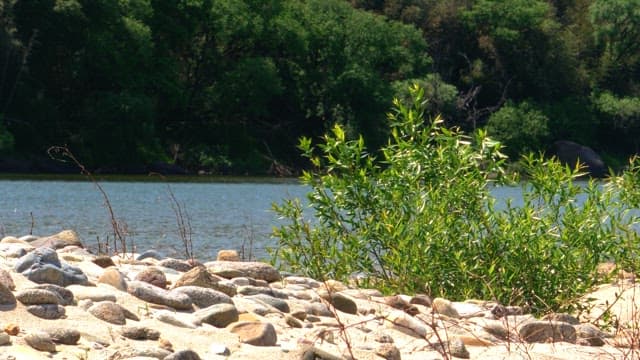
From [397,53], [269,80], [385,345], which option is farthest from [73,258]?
[397,53]

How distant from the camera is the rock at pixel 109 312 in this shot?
638 cm

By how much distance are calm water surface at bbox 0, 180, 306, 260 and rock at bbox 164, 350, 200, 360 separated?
5445mm

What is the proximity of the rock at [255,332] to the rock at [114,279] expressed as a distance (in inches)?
34.1

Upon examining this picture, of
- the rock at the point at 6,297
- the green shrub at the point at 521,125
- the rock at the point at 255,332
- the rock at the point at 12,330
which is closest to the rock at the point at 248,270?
the rock at the point at 255,332

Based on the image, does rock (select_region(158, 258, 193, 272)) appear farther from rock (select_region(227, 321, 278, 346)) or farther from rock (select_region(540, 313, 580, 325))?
rock (select_region(540, 313, 580, 325))

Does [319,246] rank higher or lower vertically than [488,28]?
lower

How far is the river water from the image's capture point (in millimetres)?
18359

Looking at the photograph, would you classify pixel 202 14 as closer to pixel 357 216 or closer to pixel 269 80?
pixel 269 80

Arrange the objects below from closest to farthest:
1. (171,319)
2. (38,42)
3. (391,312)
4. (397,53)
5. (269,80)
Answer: (171,319), (391,312), (38,42), (269,80), (397,53)

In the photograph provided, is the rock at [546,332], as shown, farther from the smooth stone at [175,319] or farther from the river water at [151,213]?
the river water at [151,213]

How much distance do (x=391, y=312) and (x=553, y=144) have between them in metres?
60.2

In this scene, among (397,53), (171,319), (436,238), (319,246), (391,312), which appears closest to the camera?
(171,319)

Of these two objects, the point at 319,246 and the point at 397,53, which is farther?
the point at 397,53

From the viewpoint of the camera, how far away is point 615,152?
231 ft
